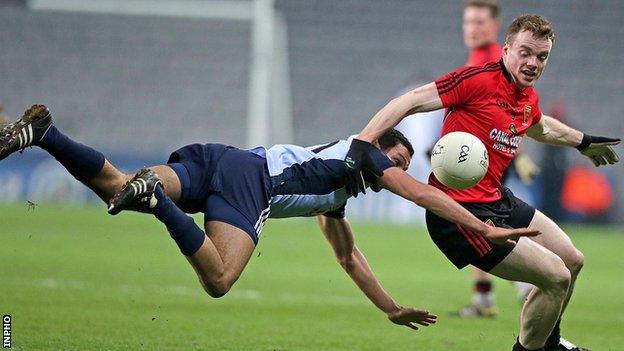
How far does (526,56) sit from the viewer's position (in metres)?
6.82

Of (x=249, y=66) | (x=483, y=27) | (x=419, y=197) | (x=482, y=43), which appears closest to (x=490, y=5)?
(x=483, y=27)

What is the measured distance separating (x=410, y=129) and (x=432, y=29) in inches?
270

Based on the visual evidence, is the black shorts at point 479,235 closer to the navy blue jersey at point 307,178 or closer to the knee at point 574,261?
the knee at point 574,261

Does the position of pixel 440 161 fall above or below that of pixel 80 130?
above

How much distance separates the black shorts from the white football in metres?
0.34

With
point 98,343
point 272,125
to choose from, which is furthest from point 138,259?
point 272,125

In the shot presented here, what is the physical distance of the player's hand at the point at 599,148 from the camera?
305 inches

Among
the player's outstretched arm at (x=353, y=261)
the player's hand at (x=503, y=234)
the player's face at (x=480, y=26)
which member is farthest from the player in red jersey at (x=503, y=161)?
the player's face at (x=480, y=26)

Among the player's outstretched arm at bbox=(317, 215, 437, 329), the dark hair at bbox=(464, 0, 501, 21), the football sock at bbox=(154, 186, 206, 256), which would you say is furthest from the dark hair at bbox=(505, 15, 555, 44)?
the dark hair at bbox=(464, 0, 501, 21)

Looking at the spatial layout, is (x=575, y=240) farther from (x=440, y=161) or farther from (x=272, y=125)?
(x=440, y=161)

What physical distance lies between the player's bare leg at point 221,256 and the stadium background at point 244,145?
1.08 metres

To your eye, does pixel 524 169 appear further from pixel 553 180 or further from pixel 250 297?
pixel 553 180

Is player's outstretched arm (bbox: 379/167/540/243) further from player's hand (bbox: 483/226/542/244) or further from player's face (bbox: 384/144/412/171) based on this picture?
Result: player's face (bbox: 384/144/412/171)

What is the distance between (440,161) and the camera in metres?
6.67
